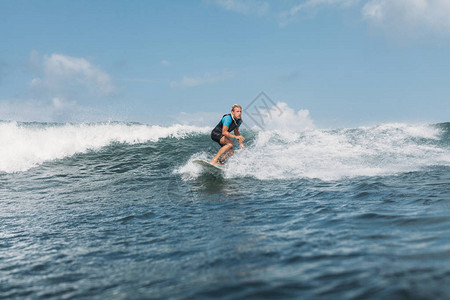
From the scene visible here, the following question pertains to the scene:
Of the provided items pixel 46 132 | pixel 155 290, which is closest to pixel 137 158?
pixel 46 132

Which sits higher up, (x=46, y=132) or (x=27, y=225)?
(x=46, y=132)

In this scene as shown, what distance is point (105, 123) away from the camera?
20.0 meters

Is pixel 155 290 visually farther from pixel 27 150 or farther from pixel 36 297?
pixel 27 150

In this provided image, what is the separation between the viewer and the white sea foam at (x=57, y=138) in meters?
13.9

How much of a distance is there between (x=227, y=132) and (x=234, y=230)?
18.4ft

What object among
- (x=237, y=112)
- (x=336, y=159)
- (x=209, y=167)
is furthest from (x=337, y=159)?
(x=209, y=167)

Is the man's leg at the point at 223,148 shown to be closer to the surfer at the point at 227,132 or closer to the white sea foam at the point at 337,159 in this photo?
the surfer at the point at 227,132

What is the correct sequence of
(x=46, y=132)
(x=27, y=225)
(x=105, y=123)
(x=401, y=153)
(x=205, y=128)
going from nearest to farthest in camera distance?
(x=27, y=225) < (x=401, y=153) < (x=46, y=132) < (x=105, y=123) < (x=205, y=128)

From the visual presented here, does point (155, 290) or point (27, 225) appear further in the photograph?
point (27, 225)

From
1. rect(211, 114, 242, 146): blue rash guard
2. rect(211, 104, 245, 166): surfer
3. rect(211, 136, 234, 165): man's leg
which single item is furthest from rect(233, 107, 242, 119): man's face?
rect(211, 136, 234, 165): man's leg

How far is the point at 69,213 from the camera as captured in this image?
6578mm

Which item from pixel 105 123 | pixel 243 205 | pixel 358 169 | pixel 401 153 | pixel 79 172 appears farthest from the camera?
pixel 105 123

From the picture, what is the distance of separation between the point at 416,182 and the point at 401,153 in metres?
6.36

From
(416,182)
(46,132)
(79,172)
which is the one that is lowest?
(416,182)
